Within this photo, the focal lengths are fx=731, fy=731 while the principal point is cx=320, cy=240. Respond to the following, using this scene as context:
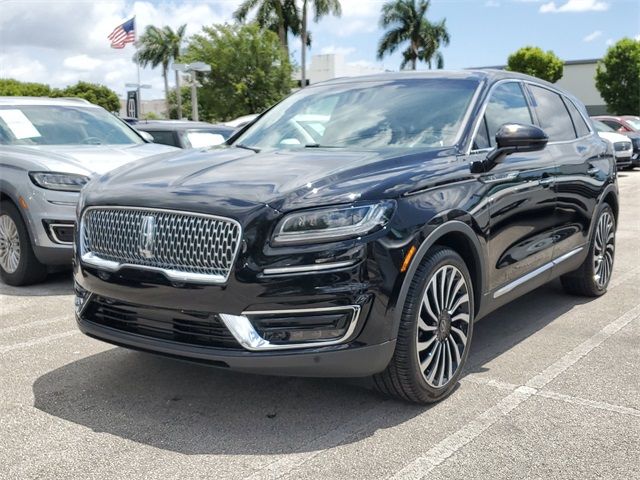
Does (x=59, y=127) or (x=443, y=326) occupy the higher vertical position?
(x=59, y=127)

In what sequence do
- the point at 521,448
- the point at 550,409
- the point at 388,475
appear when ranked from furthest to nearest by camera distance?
the point at 550,409
the point at 521,448
the point at 388,475

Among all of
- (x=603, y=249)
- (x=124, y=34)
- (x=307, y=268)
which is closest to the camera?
(x=307, y=268)

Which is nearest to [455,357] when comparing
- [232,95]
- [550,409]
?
[550,409]

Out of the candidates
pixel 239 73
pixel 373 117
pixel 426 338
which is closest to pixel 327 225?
pixel 426 338

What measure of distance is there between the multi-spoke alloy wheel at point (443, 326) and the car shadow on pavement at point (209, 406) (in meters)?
0.25

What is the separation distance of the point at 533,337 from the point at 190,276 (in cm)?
272

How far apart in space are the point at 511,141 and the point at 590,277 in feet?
7.56

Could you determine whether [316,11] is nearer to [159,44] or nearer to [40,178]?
[159,44]

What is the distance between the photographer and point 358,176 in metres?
3.48

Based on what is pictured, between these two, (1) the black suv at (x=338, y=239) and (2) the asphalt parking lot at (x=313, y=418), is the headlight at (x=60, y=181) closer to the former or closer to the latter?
(2) the asphalt parking lot at (x=313, y=418)

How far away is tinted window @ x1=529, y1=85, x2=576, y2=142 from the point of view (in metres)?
5.29

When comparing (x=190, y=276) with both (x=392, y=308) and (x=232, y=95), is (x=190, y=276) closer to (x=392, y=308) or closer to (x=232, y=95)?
(x=392, y=308)

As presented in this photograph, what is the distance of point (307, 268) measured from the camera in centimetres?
319

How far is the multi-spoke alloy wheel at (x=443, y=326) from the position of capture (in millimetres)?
3643
